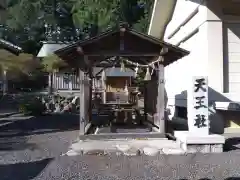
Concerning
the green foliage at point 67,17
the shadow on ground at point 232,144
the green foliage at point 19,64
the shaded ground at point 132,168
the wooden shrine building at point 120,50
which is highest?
the green foliage at point 67,17

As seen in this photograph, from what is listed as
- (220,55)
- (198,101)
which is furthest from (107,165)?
(220,55)

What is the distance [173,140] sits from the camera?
8.79m

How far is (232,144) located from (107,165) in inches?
158

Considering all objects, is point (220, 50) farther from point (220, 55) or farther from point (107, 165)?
point (107, 165)

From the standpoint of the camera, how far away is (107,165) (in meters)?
6.37

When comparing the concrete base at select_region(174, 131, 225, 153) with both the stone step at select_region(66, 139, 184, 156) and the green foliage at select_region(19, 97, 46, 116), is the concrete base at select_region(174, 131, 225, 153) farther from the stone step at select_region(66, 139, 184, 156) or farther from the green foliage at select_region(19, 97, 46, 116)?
the green foliage at select_region(19, 97, 46, 116)

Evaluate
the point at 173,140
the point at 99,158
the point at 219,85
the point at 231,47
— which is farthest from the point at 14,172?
the point at 231,47

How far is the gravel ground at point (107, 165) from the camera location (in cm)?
555

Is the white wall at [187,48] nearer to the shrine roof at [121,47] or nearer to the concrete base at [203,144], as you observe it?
the shrine roof at [121,47]

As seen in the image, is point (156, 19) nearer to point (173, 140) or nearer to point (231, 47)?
point (231, 47)

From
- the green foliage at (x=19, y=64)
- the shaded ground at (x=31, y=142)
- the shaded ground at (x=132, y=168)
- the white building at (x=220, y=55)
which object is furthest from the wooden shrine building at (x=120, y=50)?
the green foliage at (x=19, y=64)

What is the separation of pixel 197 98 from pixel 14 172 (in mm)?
4726

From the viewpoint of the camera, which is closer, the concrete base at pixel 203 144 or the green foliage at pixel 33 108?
the concrete base at pixel 203 144

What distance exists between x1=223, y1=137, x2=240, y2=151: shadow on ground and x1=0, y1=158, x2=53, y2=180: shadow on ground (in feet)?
14.7
